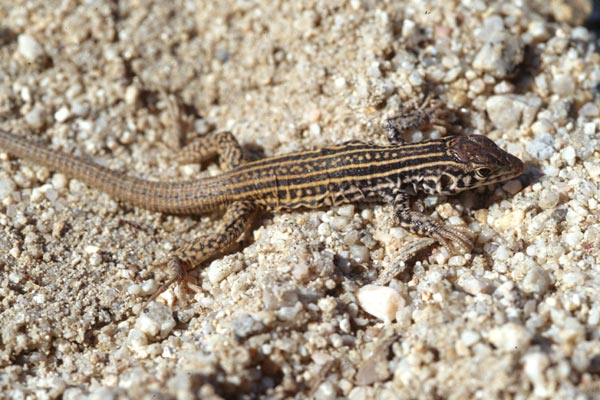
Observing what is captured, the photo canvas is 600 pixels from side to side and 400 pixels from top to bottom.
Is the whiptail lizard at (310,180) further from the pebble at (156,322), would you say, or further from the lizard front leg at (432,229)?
the pebble at (156,322)

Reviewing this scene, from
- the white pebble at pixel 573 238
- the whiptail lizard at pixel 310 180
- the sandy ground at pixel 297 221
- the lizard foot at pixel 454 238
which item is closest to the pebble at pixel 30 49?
the sandy ground at pixel 297 221

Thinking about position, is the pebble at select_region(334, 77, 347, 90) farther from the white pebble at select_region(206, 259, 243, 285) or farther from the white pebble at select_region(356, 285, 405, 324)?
the white pebble at select_region(356, 285, 405, 324)

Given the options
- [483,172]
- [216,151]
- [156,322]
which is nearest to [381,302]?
[483,172]

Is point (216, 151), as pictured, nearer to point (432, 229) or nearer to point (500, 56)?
point (432, 229)

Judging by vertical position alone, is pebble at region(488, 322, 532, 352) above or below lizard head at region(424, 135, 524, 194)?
below

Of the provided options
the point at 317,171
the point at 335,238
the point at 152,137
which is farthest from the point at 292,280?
the point at 152,137

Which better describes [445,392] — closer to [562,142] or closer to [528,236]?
[528,236]

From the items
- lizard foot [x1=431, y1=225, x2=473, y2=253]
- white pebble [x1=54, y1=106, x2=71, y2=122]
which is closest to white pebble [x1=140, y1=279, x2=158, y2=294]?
white pebble [x1=54, y1=106, x2=71, y2=122]
